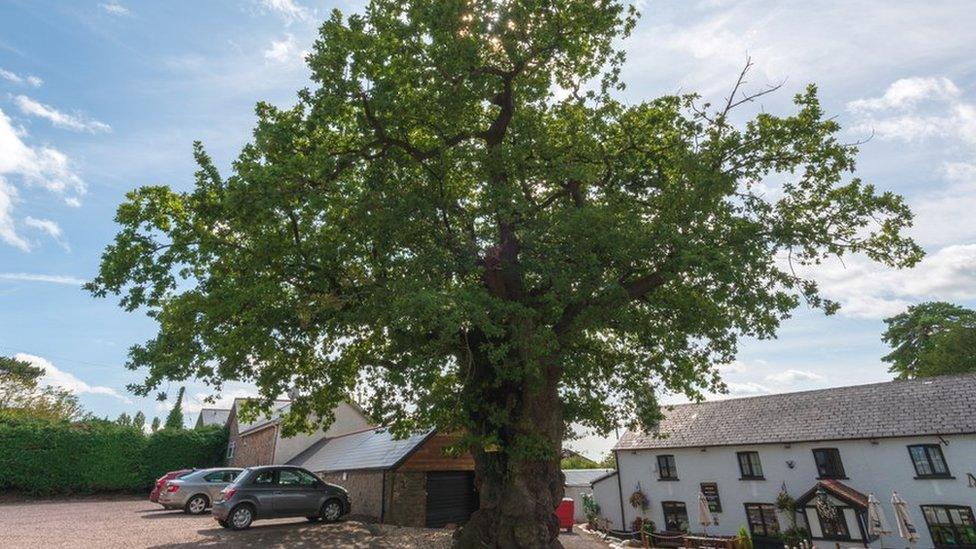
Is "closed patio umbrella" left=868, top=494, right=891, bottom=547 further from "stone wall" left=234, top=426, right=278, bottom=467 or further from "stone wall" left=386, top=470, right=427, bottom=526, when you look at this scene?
"stone wall" left=234, top=426, right=278, bottom=467

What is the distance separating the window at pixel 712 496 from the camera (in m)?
29.9

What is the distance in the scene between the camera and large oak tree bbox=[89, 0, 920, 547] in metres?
11.3

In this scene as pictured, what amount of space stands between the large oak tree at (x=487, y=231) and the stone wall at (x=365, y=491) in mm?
8699

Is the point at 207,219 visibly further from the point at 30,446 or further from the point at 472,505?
the point at 30,446

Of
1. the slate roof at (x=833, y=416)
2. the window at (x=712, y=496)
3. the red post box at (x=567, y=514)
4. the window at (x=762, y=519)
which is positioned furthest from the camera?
the window at (x=712, y=496)

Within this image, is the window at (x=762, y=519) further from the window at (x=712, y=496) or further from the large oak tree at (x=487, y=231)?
the large oak tree at (x=487, y=231)

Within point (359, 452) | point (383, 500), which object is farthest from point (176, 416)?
point (383, 500)

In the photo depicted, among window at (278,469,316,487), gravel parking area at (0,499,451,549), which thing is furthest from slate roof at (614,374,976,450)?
window at (278,469,316,487)

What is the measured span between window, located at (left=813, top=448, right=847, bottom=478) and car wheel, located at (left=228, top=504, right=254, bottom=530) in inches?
1116

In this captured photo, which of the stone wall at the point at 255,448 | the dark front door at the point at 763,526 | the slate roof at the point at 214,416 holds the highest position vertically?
the slate roof at the point at 214,416

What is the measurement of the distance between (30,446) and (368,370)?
29865 mm

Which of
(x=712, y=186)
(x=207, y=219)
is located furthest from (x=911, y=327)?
(x=207, y=219)

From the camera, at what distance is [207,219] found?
11578mm

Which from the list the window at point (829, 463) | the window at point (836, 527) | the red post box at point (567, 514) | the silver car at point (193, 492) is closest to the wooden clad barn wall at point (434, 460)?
the red post box at point (567, 514)
